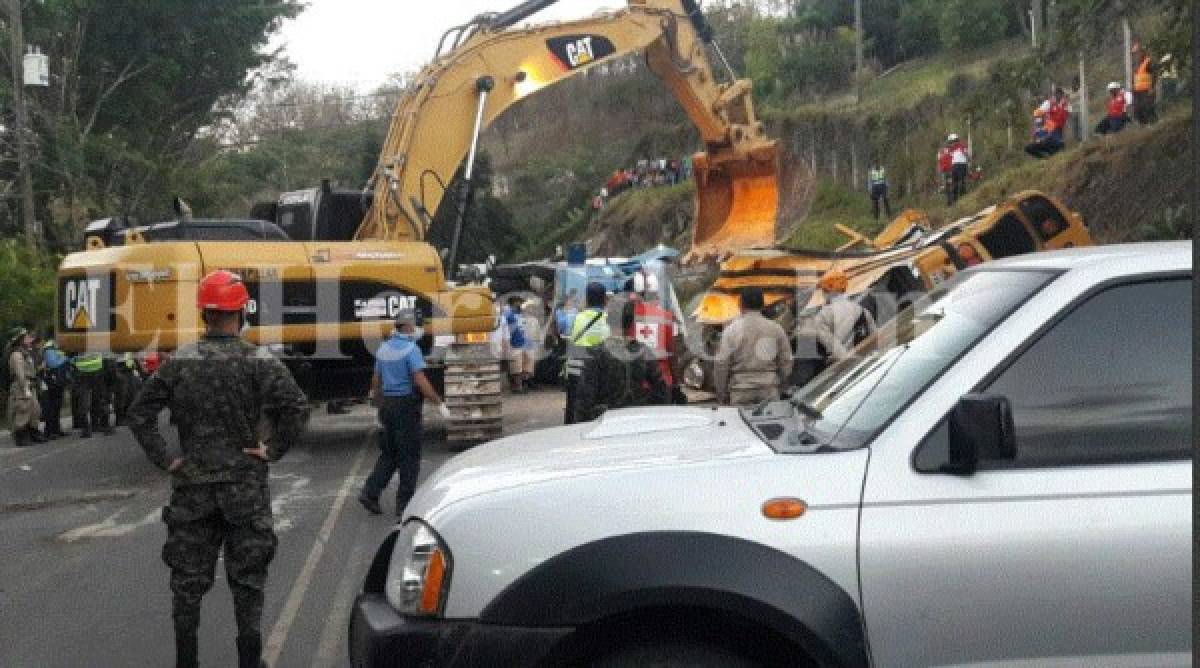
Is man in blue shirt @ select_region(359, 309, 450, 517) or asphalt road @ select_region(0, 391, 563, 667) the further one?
man in blue shirt @ select_region(359, 309, 450, 517)

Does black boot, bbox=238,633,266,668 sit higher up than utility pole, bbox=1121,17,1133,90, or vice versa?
utility pole, bbox=1121,17,1133,90

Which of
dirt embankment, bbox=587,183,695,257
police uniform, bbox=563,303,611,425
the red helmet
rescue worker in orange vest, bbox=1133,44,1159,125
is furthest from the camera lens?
dirt embankment, bbox=587,183,695,257

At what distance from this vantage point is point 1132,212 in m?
18.9

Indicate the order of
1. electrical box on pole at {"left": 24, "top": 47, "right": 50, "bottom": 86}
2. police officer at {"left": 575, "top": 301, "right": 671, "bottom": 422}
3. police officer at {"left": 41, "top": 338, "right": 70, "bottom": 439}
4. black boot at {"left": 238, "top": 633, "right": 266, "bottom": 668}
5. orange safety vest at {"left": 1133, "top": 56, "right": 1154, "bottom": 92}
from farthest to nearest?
electrical box on pole at {"left": 24, "top": 47, "right": 50, "bottom": 86}
orange safety vest at {"left": 1133, "top": 56, "right": 1154, "bottom": 92}
police officer at {"left": 41, "top": 338, "right": 70, "bottom": 439}
police officer at {"left": 575, "top": 301, "right": 671, "bottom": 422}
black boot at {"left": 238, "top": 633, "right": 266, "bottom": 668}

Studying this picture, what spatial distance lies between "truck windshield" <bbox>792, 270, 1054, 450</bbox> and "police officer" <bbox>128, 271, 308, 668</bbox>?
246 cm

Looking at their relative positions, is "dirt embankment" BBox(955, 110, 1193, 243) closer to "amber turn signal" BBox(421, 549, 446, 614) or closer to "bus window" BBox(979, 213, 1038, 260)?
"bus window" BBox(979, 213, 1038, 260)

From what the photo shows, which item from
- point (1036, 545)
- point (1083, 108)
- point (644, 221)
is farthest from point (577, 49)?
point (644, 221)

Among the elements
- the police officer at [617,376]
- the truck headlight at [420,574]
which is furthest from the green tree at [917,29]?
the truck headlight at [420,574]

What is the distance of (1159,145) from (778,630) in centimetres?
1707

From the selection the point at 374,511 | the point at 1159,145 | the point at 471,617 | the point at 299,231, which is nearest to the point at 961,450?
the point at 471,617

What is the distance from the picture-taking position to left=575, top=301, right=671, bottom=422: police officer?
35.0 ft

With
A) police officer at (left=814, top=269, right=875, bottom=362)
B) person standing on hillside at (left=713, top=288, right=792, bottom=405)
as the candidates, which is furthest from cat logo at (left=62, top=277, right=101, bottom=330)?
police officer at (left=814, top=269, right=875, bottom=362)

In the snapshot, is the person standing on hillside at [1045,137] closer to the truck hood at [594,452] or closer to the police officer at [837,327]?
the police officer at [837,327]

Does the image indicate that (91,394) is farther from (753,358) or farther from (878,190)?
(878,190)
